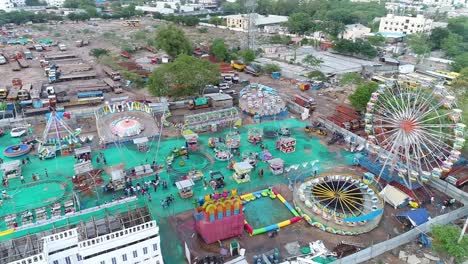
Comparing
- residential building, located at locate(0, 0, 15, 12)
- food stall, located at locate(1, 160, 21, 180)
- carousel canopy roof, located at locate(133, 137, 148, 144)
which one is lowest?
food stall, located at locate(1, 160, 21, 180)

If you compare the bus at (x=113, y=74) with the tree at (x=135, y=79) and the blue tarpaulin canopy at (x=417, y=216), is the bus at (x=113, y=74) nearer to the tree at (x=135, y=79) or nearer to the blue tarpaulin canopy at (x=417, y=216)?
the tree at (x=135, y=79)

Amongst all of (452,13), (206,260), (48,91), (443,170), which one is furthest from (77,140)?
(452,13)

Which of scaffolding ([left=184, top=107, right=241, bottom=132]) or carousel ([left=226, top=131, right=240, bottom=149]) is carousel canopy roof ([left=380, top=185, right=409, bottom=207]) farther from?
scaffolding ([left=184, top=107, right=241, bottom=132])

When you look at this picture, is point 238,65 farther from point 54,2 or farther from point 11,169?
point 54,2

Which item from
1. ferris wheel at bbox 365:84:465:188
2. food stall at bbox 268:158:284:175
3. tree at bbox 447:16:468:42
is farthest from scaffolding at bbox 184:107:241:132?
tree at bbox 447:16:468:42

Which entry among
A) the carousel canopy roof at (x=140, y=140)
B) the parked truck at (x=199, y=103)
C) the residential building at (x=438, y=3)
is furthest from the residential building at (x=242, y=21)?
the residential building at (x=438, y=3)

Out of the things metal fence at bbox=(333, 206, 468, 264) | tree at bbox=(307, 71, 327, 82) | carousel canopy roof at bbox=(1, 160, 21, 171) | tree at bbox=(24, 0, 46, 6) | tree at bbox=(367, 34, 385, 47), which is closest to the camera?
metal fence at bbox=(333, 206, 468, 264)
